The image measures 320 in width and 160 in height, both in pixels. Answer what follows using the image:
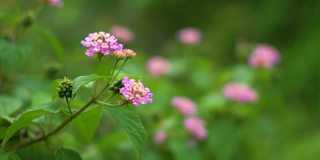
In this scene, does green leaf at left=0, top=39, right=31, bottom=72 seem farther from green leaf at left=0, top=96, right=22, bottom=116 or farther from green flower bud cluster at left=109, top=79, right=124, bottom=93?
green flower bud cluster at left=109, top=79, right=124, bottom=93

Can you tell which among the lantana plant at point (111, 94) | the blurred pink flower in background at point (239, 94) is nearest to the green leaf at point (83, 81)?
the lantana plant at point (111, 94)

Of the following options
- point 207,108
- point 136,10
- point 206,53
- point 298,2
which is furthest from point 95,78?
point 136,10

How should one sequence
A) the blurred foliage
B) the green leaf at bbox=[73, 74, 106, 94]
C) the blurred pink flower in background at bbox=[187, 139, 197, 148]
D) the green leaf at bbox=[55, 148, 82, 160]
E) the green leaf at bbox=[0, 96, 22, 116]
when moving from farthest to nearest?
the blurred pink flower in background at bbox=[187, 139, 197, 148]
the blurred foliage
the green leaf at bbox=[0, 96, 22, 116]
the green leaf at bbox=[55, 148, 82, 160]
the green leaf at bbox=[73, 74, 106, 94]

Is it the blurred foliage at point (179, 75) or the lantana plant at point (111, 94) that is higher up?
the blurred foliage at point (179, 75)

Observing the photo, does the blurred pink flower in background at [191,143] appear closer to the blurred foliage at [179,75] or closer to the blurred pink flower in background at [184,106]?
the blurred foliage at [179,75]

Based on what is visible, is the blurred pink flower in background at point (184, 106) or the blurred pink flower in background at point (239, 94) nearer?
the blurred pink flower in background at point (184, 106)

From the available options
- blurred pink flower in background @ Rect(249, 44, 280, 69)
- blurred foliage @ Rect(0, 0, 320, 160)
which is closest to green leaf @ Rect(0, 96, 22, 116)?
blurred foliage @ Rect(0, 0, 320, 160)
